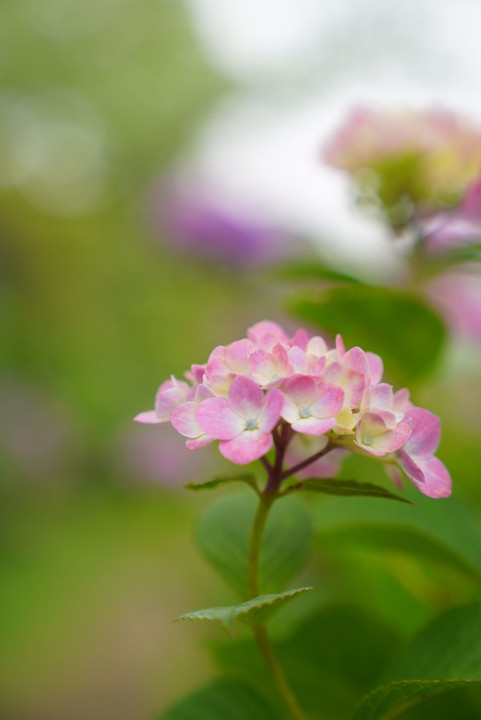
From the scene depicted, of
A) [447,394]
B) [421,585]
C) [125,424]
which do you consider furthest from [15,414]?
[421,585]

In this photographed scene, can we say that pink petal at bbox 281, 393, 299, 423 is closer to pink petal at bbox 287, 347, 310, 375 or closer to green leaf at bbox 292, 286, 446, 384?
pink petal at bbox 287, 347, 310, 375

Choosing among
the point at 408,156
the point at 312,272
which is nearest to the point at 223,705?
the point at 312,272

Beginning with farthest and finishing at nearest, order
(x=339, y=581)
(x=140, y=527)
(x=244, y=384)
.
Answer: (x=140, y=527) < (x=339, y=581) < (x=244, y=384)

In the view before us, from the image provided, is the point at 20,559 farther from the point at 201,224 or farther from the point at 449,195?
the point at 449,195

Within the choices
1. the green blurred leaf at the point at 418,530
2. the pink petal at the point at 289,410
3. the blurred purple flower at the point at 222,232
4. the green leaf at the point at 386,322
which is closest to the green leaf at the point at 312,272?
the green leaf at the point at 386,322

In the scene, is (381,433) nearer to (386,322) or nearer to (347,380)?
(347,380)

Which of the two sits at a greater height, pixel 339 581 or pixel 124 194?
pixel 124 194

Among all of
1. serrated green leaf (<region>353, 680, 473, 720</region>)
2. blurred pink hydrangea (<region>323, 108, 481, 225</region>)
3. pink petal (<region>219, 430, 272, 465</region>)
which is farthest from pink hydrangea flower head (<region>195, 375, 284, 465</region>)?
blurred pink hydrangea (<region>323, 108, 481, 225</region>)
